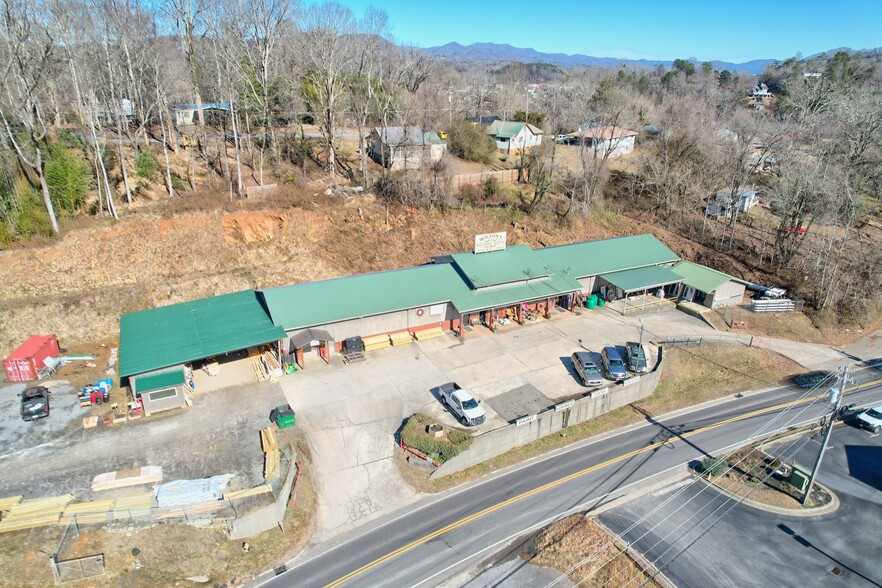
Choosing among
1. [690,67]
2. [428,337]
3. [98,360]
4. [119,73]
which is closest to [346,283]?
[428,337]

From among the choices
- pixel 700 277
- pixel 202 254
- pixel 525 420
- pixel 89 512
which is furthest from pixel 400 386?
pixel 700 277

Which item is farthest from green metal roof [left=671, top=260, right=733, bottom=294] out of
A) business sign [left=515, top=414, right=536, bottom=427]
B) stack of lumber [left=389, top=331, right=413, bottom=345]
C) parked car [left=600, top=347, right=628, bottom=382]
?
stack of lumber [left=389, top=331, right=413, bottom=345]

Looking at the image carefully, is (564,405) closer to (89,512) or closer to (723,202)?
(89,512)

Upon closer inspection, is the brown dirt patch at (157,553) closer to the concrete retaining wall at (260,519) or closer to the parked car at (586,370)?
the concrete retaining wall at (260,519)

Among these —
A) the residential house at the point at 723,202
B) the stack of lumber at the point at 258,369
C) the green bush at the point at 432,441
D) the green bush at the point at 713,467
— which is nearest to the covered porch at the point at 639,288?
the green bush at the point at 713,467

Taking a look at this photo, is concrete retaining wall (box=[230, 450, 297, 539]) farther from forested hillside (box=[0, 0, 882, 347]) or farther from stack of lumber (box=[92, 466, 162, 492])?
forested hillside (box=[0, 0, 882, 347])
